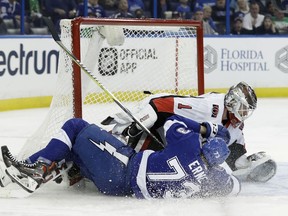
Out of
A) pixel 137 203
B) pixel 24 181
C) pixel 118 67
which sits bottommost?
pixel 137 203

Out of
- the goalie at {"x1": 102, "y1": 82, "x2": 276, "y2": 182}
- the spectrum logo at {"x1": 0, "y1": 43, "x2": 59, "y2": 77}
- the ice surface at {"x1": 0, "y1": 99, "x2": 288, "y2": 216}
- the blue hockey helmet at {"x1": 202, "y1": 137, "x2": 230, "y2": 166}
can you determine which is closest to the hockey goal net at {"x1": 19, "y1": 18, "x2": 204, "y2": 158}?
the goalie at {"x1": 102, "y1": 82, "x2": 276, "y2": 182}

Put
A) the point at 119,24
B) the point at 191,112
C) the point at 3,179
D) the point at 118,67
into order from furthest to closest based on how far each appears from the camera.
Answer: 1. the point at 118,67
2. the point at 119,24
3. the point at 191,112
4. the point at 3,179

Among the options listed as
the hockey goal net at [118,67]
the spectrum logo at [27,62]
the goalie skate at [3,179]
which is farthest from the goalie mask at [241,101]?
the spectrum logo at [27,62]

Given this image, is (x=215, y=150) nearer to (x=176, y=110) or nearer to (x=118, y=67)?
(x=176, y=110)

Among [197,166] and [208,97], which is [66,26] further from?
[197,166]

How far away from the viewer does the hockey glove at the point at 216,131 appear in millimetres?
4348

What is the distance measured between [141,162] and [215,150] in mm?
382

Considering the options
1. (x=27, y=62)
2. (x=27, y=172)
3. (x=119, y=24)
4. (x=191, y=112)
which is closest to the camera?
(x=27, y=172)

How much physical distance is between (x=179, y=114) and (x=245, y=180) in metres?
0.68

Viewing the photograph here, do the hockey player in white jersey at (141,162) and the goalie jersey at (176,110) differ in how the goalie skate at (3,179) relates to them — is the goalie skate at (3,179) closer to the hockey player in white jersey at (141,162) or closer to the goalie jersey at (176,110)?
the hockey player in white jersey at (141,162)

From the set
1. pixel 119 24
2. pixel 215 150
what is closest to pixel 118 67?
pixel 119 24

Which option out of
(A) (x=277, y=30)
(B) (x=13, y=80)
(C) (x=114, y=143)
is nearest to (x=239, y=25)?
(A) (x=277, y=30)

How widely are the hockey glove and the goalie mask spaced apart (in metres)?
0.15

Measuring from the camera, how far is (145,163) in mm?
4227
